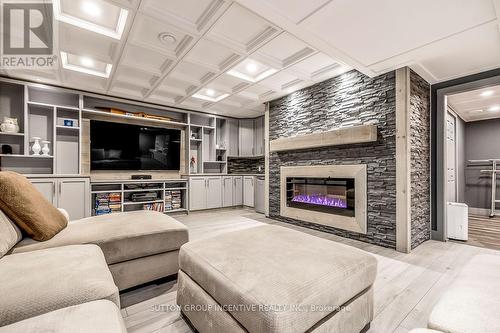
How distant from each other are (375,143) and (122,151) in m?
4.53

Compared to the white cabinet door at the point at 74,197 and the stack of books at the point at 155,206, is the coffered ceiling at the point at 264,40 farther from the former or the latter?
the stack of books at the point at 155,206

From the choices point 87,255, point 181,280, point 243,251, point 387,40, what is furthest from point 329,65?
point 87,255

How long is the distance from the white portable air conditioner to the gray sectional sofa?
3.64 m

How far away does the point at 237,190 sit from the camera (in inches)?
225

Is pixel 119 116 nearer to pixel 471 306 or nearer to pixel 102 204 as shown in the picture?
pixel 102 204

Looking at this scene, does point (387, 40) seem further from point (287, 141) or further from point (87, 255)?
point (87, 255)

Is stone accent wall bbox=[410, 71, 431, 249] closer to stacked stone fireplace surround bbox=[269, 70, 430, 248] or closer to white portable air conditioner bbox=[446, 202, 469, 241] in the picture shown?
stacked stone fireplace surround bbox=[269, 70, 430, 248]

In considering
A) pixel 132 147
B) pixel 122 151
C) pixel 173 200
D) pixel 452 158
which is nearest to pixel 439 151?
pixel 452 158

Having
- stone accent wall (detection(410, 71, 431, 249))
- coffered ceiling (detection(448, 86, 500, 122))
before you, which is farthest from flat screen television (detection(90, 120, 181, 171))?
coffered ceiling (detection(448, 86, 500, 122))

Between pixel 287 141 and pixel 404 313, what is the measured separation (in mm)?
2889

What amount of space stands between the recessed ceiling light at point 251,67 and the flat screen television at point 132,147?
8.55ft

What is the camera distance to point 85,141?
13.7 feet

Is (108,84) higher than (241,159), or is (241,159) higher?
(108,84)

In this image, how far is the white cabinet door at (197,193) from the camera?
5.01 metres
